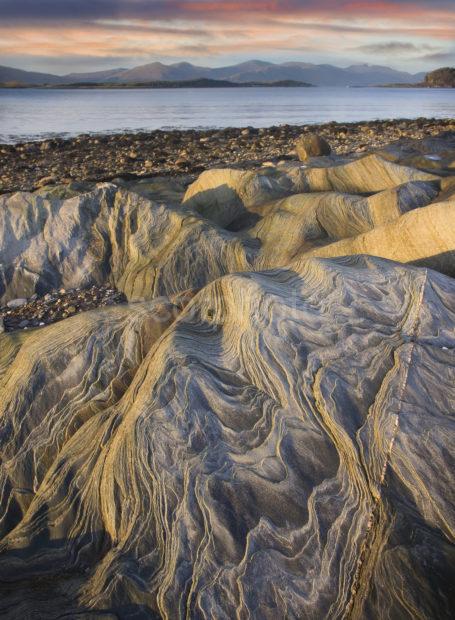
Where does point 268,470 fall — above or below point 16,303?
above

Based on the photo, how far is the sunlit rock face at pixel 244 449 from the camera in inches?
128

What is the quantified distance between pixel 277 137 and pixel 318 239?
2416cm

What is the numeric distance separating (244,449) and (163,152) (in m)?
22.9

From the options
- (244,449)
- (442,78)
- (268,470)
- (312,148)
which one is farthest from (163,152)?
(442,78)

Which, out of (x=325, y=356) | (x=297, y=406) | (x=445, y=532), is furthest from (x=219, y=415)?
(x=445, y=532)

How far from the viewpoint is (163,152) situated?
25109 mm

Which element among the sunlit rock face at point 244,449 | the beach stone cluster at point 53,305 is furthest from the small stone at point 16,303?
the sunlit rock face at point 244,449

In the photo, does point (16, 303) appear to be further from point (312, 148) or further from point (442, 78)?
point (442, 78)

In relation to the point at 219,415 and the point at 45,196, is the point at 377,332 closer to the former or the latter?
the point at 219,415

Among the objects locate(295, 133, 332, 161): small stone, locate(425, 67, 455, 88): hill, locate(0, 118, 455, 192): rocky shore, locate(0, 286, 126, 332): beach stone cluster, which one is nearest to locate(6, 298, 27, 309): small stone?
locate(0, 286, 126, 332): beach stone cluster

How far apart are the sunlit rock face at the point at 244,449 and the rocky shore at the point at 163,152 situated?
12297 millimetres

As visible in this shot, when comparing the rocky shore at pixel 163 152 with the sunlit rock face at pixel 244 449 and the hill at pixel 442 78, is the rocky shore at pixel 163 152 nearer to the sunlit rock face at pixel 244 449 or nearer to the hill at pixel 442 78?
the sunlit rock face at pixel 244 449

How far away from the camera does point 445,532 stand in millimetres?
3254

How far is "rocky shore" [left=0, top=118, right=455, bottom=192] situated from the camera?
760 inches
